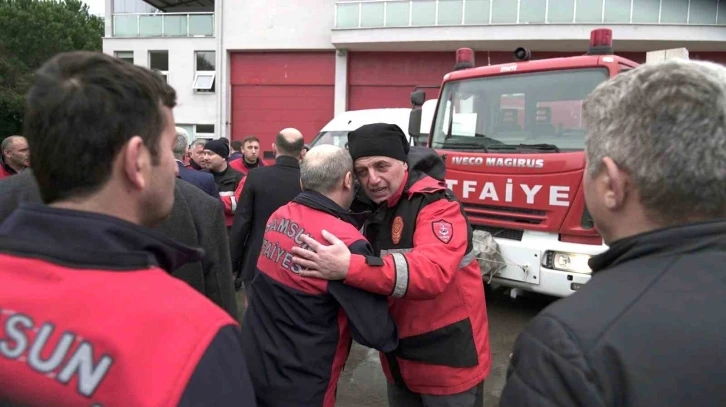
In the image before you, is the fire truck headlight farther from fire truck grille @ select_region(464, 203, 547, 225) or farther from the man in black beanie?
the man in black beanie

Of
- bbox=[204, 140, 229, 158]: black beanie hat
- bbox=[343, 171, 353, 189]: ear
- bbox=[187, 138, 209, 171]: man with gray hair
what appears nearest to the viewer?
bbox=[343, 171, 353, 189]: ear

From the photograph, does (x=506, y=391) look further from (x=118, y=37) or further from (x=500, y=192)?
(x=118, y=37)

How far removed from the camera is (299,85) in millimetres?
21438

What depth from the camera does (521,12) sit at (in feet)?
58.5

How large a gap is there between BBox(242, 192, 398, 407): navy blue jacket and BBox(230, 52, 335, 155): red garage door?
19.5 meters

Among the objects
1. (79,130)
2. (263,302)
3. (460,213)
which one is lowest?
(263,302)

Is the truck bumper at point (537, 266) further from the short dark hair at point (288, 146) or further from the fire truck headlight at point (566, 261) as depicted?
the short dark hair at point (288, 146)

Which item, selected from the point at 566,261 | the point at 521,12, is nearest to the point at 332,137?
the point at 566,261

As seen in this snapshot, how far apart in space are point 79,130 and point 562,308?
93 cm

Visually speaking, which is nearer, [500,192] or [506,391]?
[506,391]

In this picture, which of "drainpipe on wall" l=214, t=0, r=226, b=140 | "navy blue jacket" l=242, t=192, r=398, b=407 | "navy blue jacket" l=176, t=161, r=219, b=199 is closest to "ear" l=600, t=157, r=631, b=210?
"navy blue jacket" l=242, t=192, r=398, b=407

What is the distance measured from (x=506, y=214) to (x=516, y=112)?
1041 millimetres

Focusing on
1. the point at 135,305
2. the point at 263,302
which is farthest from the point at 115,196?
the point at 263,302

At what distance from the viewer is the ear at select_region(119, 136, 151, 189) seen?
0.99 m
